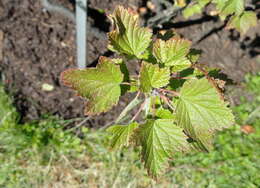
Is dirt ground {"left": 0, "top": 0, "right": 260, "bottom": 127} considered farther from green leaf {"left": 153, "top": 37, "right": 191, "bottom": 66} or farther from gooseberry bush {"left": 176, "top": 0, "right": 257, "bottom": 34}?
green leaf {"left": 153, "top": 37, "right": 191, "bottom": 66}

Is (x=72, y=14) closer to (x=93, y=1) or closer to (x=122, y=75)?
(x=93, y=1)

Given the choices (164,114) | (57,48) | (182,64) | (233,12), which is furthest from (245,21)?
(57,48)

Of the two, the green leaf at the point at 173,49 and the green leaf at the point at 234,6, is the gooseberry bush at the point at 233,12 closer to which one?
the green leaf at the point at 234,6

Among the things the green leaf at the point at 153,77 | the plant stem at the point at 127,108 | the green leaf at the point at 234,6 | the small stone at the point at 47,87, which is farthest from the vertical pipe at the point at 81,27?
the green leaf at the point at 153,77

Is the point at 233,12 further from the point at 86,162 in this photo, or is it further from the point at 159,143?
the point at 86,162

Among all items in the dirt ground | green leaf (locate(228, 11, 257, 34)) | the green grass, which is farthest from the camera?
the dirt ground

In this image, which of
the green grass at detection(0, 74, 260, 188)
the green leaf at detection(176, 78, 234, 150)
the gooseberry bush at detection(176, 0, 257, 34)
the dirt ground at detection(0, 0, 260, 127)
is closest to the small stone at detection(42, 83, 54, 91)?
the dirt ground at detection(0, 0, 260, 127)
